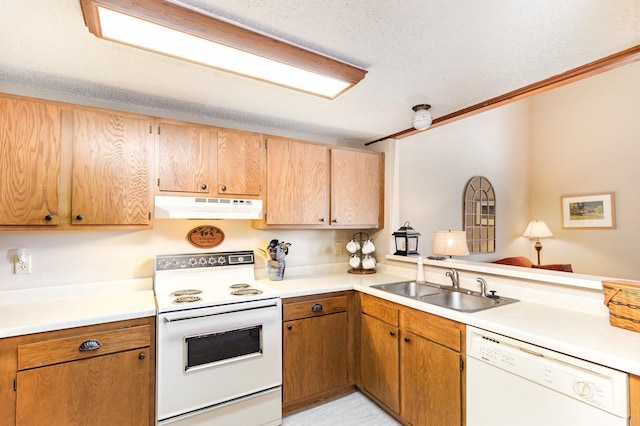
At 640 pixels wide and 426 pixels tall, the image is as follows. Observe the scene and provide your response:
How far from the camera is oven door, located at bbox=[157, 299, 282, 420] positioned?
1812 mm

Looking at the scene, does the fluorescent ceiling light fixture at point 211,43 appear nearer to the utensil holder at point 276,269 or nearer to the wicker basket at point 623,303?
the utensil holder at point 276,269

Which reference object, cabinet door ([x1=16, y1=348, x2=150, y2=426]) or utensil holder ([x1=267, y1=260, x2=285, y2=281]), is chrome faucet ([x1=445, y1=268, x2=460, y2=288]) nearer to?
utensil holder ([x1=267, y1=260, x2=285, y2=281])

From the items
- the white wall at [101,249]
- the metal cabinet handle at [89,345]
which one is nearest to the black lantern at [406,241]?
the white wall at [101,249]

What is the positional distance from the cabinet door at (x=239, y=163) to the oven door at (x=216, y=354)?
88 centimetres

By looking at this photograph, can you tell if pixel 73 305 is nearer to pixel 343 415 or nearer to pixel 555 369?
pixel 343 415

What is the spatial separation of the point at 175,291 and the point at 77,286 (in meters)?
0.62

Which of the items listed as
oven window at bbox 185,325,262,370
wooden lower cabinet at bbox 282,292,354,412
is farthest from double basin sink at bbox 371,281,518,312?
oven window at bbox 185,325,262,370

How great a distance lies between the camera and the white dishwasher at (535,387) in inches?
45.7

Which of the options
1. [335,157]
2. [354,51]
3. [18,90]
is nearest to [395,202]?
[335,157]

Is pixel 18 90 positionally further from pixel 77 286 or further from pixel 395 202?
pixel 395 202

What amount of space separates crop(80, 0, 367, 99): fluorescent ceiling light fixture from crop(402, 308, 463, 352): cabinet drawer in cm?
145

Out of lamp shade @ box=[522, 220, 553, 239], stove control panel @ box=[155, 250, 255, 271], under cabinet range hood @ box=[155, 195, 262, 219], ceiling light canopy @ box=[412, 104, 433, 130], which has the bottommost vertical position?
stove control panel @ box=[155, 250, 255, 271]

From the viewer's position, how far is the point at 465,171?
4109mm

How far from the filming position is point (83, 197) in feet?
6.24
